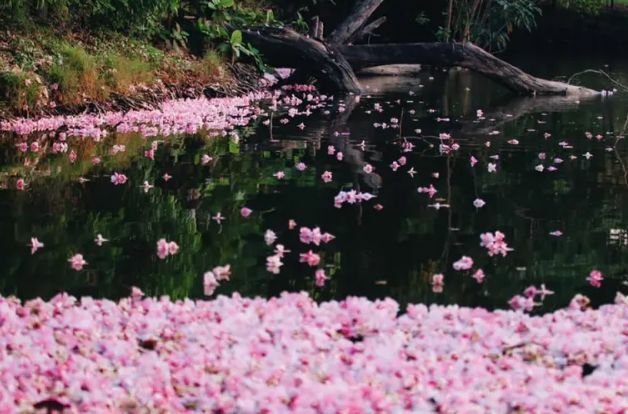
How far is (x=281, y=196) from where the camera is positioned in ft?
30.4

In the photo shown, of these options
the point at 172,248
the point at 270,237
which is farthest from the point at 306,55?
the point at 172,248

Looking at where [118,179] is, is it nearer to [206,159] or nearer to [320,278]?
[206,159]

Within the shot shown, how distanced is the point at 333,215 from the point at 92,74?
8284 mm

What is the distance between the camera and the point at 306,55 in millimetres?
19719

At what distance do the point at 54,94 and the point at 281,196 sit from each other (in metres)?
6.95

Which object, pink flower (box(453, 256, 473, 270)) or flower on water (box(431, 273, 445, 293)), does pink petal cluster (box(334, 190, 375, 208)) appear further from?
flower on water (box(431, 273, 445, 293))

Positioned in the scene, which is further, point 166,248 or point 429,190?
point 429,190

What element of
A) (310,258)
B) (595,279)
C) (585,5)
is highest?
(585,5)

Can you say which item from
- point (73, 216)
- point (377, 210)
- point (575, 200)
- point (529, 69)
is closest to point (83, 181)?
point (73, 216)

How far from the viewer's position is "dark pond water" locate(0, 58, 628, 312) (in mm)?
6535

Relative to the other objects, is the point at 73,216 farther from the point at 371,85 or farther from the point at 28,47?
the point at 371,85

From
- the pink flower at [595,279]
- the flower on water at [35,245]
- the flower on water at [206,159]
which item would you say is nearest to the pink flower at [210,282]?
the flower on water at [35,245]

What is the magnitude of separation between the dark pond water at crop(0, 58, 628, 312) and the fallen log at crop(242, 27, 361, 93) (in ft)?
18.0

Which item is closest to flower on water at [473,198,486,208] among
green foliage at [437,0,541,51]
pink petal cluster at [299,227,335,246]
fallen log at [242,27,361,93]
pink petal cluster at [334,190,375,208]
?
pink petal cluster at [334,190,375,208]
